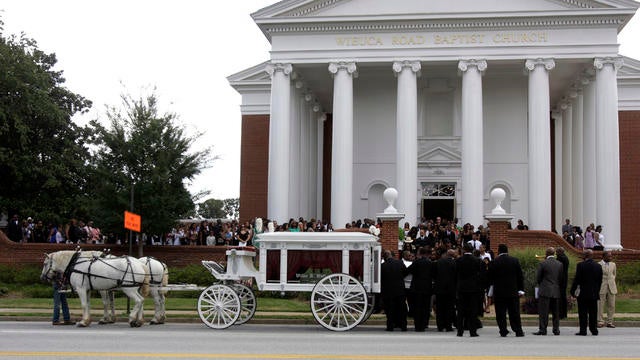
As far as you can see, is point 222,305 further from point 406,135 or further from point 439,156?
point 439,156

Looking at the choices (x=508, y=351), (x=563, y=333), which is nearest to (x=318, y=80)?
(x=563, y=333)

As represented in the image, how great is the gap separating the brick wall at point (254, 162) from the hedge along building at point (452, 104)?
4482 mm

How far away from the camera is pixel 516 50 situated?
38906mm

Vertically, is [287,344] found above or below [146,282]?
below

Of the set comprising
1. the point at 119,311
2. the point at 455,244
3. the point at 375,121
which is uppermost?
the point at 375,121

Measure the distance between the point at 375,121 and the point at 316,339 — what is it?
31131 millimetres

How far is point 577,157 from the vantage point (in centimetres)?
4331

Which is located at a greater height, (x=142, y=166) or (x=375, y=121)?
(x=375, y=121)

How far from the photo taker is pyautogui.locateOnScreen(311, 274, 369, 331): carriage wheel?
17.8m

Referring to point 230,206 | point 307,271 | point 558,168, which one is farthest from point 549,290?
point 230,206

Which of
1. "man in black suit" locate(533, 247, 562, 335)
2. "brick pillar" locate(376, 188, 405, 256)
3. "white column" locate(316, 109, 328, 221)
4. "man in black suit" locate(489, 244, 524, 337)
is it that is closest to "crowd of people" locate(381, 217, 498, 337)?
"man in black suit" locate(489, 244, 524, 337)

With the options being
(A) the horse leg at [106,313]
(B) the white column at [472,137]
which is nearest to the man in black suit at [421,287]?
(A) the horse leg at [106,313]

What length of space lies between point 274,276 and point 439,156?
89.7 ft

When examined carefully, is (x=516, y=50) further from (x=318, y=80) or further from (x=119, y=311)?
(x=119, y=311)
